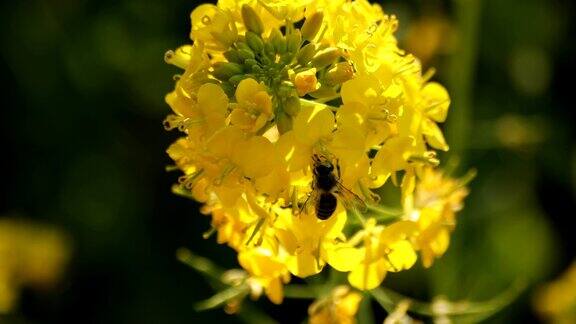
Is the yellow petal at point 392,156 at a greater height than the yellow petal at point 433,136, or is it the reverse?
the yellow petal at point 392,156

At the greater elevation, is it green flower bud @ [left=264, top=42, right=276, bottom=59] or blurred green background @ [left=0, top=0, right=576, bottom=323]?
green flower bud @ [left=264, top=42, right=276, bottom=59]

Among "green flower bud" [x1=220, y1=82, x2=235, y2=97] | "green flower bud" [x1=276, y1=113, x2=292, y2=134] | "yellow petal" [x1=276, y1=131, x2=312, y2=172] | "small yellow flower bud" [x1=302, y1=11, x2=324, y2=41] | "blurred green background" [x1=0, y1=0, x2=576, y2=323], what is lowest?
"blurred green background" [x1=0, y1=0, x2=576, y2=323]

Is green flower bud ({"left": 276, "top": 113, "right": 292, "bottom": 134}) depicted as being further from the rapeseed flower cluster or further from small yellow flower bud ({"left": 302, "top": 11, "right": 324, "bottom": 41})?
small yellow flower bud ({"left": 302, "top": 11, "right": 324, "bottom": 41})

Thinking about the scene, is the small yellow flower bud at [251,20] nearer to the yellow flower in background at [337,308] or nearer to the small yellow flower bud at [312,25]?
the small yellow flower bud at [312,25]

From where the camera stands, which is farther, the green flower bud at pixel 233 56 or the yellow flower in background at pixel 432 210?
the yellow flower in background at pixel 432 210

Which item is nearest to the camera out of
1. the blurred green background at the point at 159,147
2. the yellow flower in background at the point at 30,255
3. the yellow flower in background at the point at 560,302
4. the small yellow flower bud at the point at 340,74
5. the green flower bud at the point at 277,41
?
the small yellow flower bud at the point at 340,74

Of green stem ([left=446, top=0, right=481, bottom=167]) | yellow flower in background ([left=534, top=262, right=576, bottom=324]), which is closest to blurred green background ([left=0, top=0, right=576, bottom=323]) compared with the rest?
green stem ([left=446, top=0, right=481, bottom=167])

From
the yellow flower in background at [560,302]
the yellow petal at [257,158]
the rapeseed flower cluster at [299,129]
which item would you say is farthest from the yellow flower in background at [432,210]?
the yellow flower in background at [560,302]
